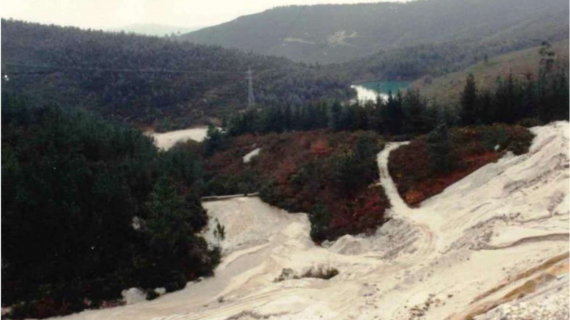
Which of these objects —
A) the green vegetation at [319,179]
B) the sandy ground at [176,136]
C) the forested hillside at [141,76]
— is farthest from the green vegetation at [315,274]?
the forested hillside at [141,76]

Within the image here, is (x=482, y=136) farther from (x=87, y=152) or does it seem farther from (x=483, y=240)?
(x=87, y=152)

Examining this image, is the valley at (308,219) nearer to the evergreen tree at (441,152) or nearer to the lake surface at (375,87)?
the evergreen tree at (441,152)

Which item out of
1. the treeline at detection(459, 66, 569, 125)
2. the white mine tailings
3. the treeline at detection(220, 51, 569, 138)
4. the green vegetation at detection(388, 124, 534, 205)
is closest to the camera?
the white mine tailings

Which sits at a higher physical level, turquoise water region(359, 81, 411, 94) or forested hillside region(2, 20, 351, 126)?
forested hillside region(2, 20, 351, 126)

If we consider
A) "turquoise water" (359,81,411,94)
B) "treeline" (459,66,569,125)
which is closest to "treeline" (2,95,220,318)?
"treeline" (459,66,569,125)

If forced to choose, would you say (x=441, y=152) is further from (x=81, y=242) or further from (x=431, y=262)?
(x=81, y=242)

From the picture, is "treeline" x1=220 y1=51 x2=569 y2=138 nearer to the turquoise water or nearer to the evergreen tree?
the evergreen tree

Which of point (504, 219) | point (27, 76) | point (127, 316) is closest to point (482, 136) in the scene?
point (504, 219)

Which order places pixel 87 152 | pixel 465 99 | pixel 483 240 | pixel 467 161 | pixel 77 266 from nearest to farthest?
pixel 483 240, pixel 77 266, pixel 467 161, pixel 87 152, pixel 465 99
